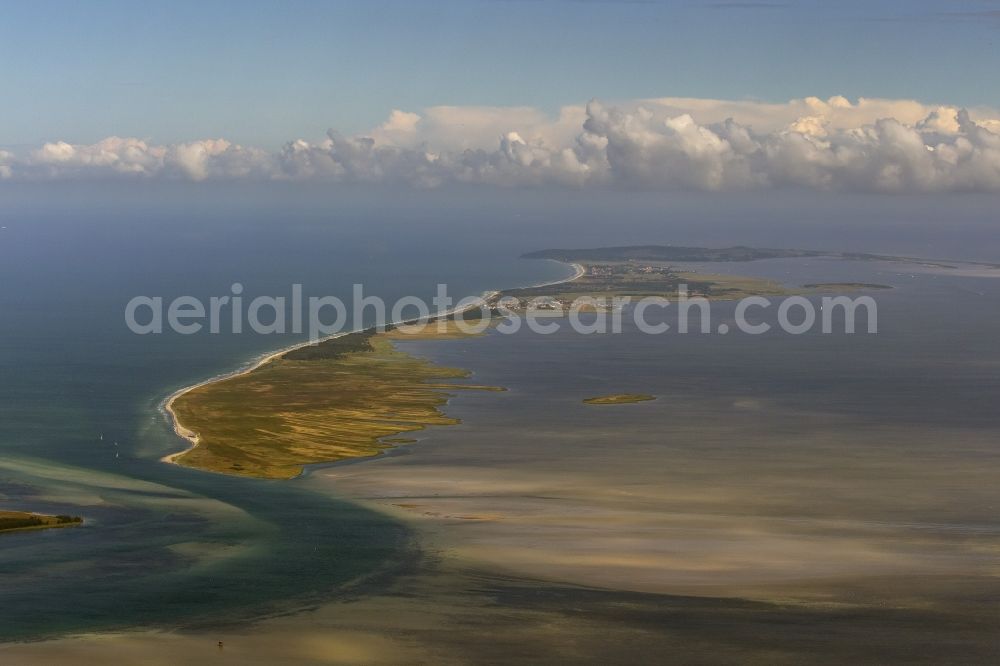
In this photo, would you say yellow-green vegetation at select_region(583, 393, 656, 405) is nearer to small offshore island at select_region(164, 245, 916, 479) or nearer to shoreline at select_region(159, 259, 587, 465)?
small offshore island at select_region(164, 245, 916, 479)

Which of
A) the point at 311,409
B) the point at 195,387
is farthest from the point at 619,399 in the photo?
the point at 195,387

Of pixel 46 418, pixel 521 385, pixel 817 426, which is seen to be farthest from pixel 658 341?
pixel 46 418

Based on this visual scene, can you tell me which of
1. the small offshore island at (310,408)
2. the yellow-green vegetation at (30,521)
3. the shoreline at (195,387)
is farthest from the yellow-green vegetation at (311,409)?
the yellow-green vegetation at (30,521)

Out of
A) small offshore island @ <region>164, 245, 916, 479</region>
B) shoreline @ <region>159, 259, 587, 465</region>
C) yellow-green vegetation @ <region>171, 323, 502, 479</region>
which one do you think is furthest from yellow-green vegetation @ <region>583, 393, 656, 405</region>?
shoreline @ <region>159, 259, 587, 465</region>

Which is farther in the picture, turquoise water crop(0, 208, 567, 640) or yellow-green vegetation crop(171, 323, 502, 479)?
yellow-green vegetation crop(171, 323, 502, 479)

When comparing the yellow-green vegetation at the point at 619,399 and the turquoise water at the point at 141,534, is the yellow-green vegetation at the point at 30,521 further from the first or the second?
the yellow-green vegetation at the point at 619,399

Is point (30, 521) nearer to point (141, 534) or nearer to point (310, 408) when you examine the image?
point (141, 534)

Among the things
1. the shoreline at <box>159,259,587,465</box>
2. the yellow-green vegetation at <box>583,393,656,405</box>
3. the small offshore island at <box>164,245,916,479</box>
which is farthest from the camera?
the yellow-green vegetation at <box>583,393,656,405</box>
